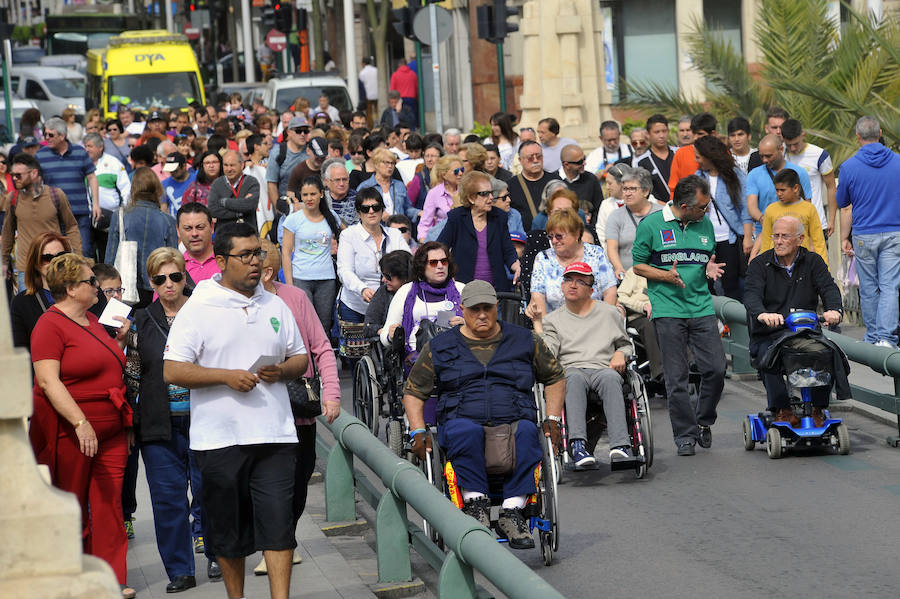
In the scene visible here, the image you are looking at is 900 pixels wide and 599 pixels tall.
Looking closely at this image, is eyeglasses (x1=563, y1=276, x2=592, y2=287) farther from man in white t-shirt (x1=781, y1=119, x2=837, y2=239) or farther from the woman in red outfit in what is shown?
man in white t-shirt (x1=781, y1=119, x2=837, y2=239)

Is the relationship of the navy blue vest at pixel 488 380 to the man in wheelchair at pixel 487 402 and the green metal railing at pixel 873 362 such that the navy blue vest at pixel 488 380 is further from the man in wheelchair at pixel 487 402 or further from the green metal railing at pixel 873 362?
the green metal railing at pixel 873 362

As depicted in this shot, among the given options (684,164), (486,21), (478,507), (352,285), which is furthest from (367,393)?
(486,21)

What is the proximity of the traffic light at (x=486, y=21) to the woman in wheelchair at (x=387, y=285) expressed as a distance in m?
13.4

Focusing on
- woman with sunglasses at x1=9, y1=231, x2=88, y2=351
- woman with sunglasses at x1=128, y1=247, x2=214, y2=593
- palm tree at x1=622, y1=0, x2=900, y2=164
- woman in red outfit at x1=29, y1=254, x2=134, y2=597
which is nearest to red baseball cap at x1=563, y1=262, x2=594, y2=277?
woman with sunglasses at x1=128, y1=247, x2=214, y2=593

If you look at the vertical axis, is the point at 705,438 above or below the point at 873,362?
below

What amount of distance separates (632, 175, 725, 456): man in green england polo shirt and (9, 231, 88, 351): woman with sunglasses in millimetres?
4406

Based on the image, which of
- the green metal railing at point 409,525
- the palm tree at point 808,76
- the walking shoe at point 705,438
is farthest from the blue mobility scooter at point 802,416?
the palm tree at point 808,76

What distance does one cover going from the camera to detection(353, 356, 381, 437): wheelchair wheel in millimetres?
11516

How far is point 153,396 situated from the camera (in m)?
8.12

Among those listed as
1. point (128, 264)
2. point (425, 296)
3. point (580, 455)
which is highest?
point (128, 264)

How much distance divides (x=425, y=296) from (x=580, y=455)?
5.01ft

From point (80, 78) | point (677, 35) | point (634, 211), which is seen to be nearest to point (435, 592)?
point (634, 211)

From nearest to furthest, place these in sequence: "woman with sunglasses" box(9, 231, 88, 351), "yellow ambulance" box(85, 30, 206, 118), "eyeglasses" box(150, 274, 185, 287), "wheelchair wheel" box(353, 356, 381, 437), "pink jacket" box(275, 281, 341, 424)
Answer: "pink jacket" box(275, 281, 341, 424)
"eyeglasses" box(150, 274, 185, 287)
"woman with sunglasses" box(9, 231, 88, 351)
"wheelchair wheel" box(353, 356, 381, 437)
"yellow ambulance" box(85, 30, 206, 118)

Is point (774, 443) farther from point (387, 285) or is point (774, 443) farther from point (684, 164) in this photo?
point (684, 164)
